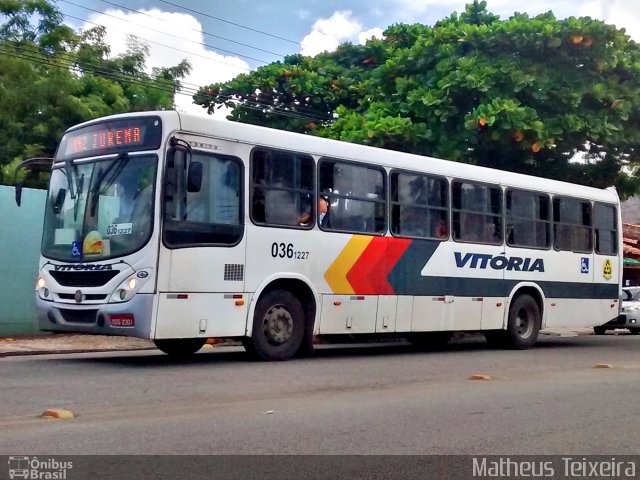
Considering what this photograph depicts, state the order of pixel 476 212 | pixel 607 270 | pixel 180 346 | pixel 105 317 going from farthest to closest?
pixel 607 270, pixel 476 212, pixel 180 346, pixel 105 317

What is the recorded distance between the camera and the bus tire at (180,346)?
1240 centimetres

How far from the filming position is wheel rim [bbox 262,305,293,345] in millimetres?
11750

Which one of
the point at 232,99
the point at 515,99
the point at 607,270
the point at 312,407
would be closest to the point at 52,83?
the point at 232,99

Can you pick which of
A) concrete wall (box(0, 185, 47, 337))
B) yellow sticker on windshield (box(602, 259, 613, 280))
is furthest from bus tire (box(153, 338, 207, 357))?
yellow sticker on windshield (box(602, 259, 613, 280))

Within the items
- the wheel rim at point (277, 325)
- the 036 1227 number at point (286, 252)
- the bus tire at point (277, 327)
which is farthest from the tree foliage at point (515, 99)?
the wheel rim at point (277, 325)

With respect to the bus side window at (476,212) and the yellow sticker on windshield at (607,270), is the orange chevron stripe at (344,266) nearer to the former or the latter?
the bus side window at (476,212)

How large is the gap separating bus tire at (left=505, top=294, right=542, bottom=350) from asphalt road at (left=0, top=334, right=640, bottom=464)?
121 inches

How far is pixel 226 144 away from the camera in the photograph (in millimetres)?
11266

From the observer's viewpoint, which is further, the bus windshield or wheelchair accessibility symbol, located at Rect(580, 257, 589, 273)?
wheelchair accessibility symbol, located at Rect(580, 257, 589, 273)

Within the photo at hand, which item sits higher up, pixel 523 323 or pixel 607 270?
pixel 607 270

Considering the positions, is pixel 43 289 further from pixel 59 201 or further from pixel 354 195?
pixel 354 195

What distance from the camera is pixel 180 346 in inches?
495

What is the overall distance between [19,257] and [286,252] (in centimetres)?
617

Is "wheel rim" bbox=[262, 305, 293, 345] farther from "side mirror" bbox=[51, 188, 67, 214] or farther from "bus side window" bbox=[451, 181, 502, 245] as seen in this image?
"bus side window" bbox=[451, 181, 502, 245]
